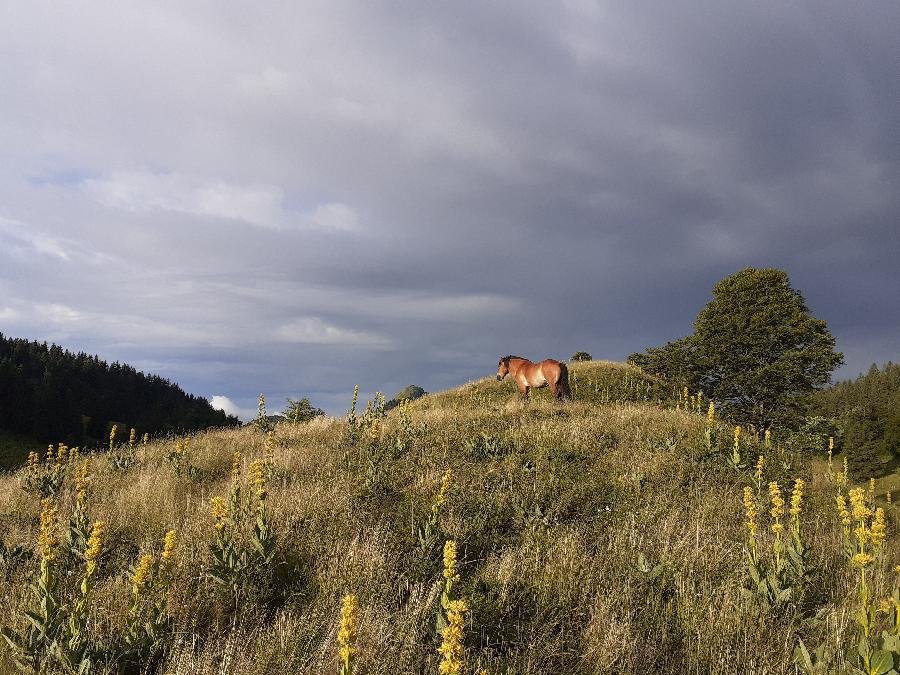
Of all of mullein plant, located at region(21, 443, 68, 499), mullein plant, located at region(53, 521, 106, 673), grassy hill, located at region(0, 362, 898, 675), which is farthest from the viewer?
mullein plant, located at region(21, 443, 68, 499)

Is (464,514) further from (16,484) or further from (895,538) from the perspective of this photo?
(16,484)

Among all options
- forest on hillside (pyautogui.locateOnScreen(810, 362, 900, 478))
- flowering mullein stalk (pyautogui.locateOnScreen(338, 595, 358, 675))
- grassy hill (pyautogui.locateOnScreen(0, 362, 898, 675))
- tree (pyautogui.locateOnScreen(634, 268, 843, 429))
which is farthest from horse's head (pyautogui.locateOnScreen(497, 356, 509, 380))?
forest on hillside (pyautogui.locateOnScreen(810, 362, 900, 478))

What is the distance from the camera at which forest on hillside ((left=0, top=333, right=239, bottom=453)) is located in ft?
277

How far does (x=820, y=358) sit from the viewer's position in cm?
2366

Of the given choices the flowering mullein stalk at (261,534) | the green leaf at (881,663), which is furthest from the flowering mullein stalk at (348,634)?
the green leaf at (881,663)

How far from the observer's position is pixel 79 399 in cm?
9275

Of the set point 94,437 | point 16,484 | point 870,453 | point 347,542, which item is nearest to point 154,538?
point 347,542

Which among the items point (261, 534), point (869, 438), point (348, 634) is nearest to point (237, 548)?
point (261, 534)

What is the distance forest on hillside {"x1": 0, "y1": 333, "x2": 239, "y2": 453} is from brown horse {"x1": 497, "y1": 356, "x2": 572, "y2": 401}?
65.8 m

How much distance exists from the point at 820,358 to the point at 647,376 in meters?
8.03

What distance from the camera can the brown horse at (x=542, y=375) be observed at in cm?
1764

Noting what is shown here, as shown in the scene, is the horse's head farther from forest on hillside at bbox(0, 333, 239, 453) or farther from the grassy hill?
forest on hillside at bbox(0, 333, 239, 453)

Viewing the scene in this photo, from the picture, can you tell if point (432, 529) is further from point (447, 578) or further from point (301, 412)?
point (301, 412)

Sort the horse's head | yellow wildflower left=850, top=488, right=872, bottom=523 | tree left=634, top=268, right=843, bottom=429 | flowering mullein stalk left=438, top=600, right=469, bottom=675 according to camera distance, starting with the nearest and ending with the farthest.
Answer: flowering mullein stalk left=438, top=600, right=469, bottom=675, yellow wildflower left=850, top=488, right=872, bottom=523, the horse's head, tree left=634, top=268, right=843, bottom=429
